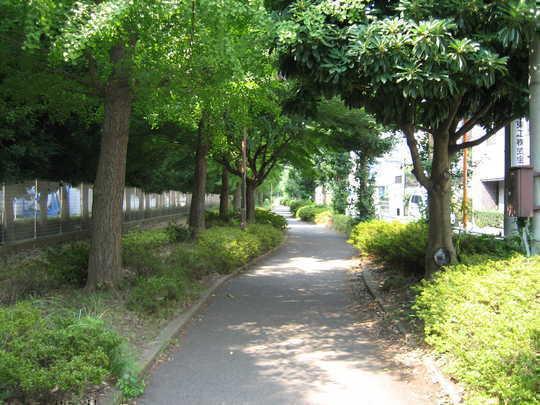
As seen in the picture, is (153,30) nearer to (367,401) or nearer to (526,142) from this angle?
(367,401)

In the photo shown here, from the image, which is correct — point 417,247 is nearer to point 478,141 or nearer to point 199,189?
point 478,141

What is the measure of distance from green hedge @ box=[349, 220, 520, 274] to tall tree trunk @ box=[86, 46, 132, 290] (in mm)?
5372

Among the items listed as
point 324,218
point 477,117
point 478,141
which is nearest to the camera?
point 477,117

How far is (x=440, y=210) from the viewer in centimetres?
873

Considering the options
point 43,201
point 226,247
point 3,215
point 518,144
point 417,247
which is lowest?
point 226,247

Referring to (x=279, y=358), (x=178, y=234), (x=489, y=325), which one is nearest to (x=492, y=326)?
(x=489, y=325)

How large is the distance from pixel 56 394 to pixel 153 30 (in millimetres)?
4766

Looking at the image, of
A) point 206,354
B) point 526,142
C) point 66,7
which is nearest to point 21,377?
point 206,354

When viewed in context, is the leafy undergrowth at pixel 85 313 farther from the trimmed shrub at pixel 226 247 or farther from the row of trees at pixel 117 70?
the row of trees at pixel 117 70

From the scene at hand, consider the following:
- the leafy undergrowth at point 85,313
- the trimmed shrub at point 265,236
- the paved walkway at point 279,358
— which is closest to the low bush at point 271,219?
the trimmed shrub at point 265,236

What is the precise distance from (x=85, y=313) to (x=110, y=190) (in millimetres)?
2284

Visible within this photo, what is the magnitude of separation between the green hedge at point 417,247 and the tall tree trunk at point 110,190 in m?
5.37

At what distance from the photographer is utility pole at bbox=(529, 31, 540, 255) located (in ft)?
21.1

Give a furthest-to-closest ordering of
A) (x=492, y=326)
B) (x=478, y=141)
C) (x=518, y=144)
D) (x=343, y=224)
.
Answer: (x=343, y=224) → (x=518, y=144) → (x=478, y=141) → (x=492, y=326)
